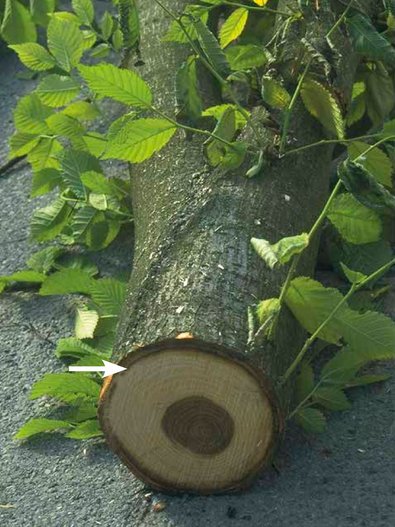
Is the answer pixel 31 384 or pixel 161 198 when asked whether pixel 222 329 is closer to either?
pixel 161 198

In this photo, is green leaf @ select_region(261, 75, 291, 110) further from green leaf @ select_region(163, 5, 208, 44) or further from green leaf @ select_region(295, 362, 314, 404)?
green leaf @ select_region(295, 362, 314, 404)

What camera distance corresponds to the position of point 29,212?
428 centimetres

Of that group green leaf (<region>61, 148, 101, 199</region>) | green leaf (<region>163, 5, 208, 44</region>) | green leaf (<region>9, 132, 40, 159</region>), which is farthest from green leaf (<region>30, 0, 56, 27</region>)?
green leaf (<region>163, 5, 208, 44</region>)

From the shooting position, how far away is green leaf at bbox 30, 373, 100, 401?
10.1 ft

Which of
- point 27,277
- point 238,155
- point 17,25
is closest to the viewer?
point 238,155

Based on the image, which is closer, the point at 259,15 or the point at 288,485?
the point at 288,485

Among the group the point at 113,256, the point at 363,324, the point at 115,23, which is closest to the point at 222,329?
the point at 363,324

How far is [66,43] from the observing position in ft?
12.7

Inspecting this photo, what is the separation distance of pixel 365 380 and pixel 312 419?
0.79ft

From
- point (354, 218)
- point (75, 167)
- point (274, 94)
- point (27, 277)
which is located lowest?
point (27, 277)

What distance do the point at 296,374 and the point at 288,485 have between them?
0.95 feet

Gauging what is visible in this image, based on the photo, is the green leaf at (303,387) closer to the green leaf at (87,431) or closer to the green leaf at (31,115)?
the green leaf at (87,431)

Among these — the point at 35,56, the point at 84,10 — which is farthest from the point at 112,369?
the point at 84,10

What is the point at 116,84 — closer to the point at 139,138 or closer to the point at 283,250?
the point at 139,138
